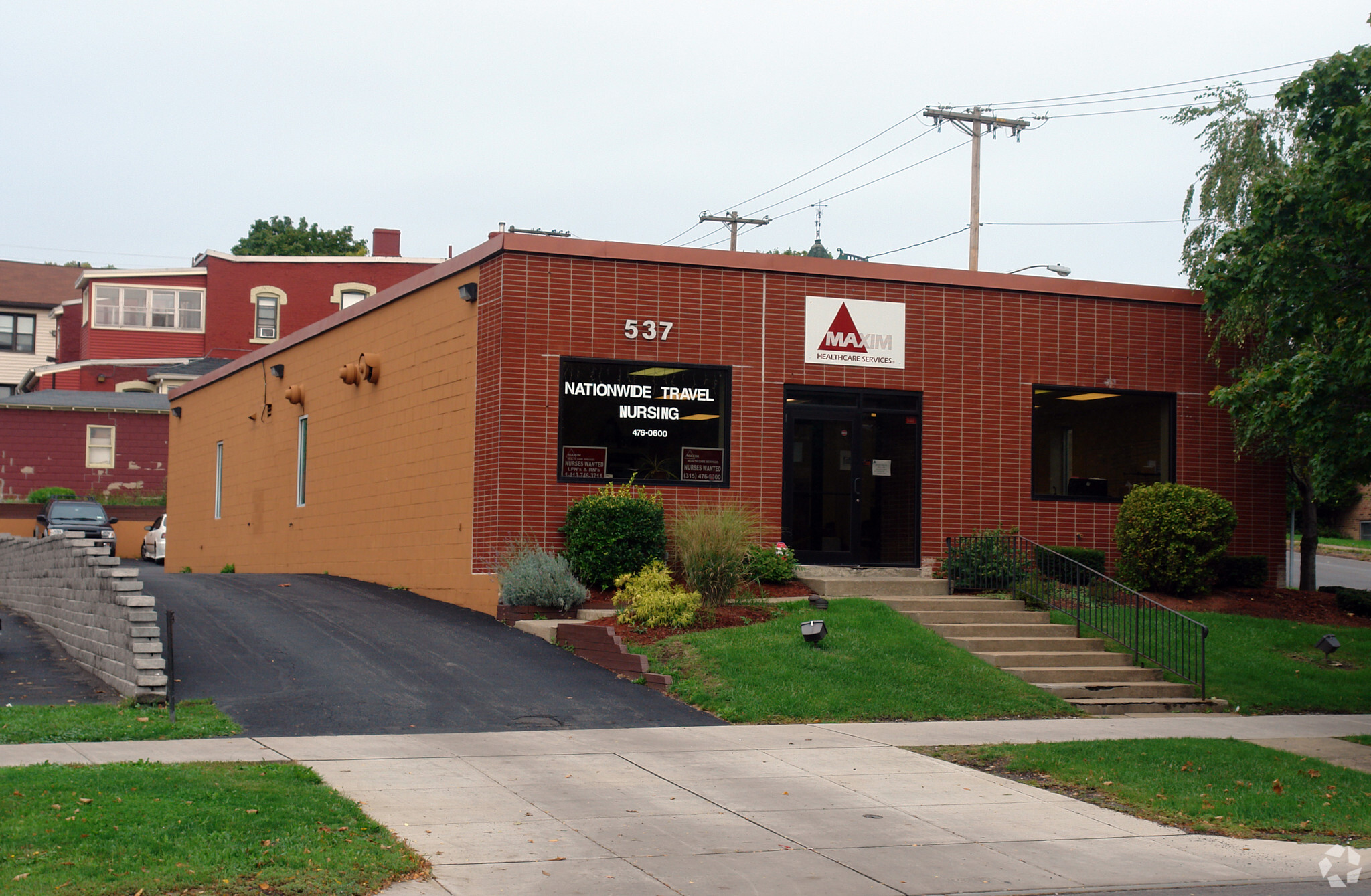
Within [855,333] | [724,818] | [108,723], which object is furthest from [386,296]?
[724,818]

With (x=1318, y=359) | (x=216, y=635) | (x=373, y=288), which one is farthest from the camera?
(x=373, y=288)

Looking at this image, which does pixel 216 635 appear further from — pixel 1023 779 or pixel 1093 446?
pixel 1093 446

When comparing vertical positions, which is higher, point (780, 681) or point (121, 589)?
point (121, 589)

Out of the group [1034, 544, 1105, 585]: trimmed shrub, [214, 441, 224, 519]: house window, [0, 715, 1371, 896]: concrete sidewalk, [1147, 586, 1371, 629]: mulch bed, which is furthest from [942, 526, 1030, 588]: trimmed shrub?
[214, 441, 224, 519]: house window

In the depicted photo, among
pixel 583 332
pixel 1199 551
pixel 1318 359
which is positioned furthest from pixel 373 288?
pixel 1318 359

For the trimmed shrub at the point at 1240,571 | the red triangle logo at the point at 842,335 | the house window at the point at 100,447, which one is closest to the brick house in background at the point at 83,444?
the house window at the point at 100,447

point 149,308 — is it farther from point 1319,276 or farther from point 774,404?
point 1319,276

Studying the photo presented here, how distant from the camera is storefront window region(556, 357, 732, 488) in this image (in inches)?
690

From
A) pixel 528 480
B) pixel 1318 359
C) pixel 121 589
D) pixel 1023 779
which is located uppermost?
pixel 1318 359

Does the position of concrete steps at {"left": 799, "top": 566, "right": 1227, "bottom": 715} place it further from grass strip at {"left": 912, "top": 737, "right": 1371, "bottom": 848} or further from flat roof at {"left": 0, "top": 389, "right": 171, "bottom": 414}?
flat roof at {"left": 0, "top": 389, "right": 171, "bottom": 414}

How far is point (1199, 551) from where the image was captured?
1827 cm

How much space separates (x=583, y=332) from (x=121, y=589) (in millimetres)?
7156

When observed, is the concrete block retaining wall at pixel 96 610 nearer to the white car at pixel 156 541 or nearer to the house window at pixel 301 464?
the house window at pixel 301 464

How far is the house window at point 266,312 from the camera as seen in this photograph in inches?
1882
